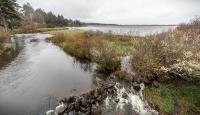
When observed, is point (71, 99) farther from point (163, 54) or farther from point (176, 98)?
point (163, 54)

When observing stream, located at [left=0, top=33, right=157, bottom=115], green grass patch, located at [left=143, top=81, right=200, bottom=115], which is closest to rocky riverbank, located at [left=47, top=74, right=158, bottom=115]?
stream, located at [left=0, top=33, right=157, bottom=115]

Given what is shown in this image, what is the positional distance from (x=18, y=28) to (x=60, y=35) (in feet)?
98.4

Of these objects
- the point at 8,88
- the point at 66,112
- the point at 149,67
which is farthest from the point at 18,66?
the point at 149,67

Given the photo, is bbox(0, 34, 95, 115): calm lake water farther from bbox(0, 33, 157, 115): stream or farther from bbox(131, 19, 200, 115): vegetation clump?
bbox(131, 19, 200, 115): vegetation clump

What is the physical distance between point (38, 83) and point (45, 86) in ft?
2.72

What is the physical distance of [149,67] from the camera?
432 inches

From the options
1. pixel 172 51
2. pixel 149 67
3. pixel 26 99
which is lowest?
pixel 26 99

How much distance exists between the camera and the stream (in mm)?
8516

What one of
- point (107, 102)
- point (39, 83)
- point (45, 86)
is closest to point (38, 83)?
point (39, 83)

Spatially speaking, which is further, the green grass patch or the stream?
the stream

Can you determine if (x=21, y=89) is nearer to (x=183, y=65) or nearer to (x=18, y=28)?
(x=183, y=65)

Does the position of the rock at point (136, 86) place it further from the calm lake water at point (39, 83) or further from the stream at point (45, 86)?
the calm lake water at point (39, 83)

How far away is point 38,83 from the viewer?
11.8 meters

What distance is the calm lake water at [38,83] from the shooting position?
28.7 ft
